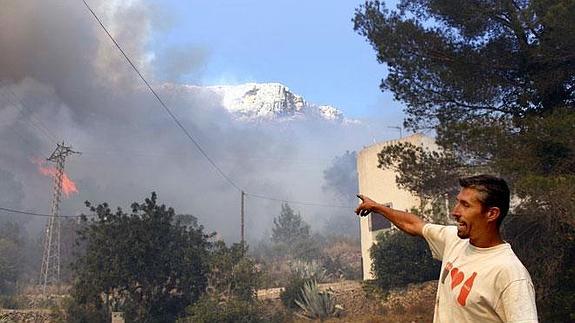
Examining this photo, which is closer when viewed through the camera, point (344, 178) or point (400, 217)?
point (400, 217)

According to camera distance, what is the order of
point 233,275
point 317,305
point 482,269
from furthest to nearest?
1. point 317,305
2. point 233,275
3. point 482,269

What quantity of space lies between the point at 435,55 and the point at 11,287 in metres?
33.4

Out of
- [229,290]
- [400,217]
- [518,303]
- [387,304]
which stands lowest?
[387,304]

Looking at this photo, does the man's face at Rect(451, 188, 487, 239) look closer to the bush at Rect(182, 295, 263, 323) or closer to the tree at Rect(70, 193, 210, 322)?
the bush at Rect(182, 295, 263, 323)

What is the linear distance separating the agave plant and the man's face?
→ 17.9 metres

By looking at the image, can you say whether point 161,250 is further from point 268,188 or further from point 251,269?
point 268,188

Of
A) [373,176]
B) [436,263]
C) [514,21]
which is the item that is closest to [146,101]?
[373,176]

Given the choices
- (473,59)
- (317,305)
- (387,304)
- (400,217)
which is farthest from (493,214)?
(387,304)

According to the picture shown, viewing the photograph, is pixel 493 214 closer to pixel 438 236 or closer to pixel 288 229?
pixel 438 236

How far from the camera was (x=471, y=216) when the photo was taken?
2.02m

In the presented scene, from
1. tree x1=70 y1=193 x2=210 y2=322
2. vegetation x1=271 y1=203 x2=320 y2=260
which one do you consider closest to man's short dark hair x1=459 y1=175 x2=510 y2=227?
tree x1=70 y1=193 x2=210 y2=322

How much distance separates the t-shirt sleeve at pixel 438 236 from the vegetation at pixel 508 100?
7.22 metres

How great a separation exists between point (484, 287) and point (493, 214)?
0.27 metres

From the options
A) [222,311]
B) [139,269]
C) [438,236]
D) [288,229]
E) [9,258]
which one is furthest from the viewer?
[288,229]
